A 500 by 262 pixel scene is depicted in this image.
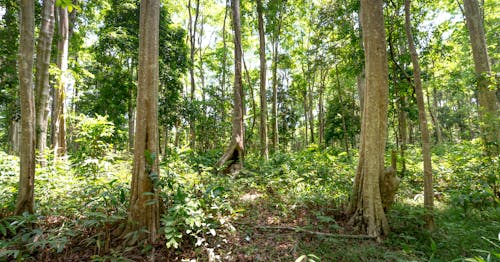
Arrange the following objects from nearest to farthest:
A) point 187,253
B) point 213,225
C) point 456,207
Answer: point 187,253 → point 213,225 → point 456,207

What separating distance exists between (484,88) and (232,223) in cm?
718

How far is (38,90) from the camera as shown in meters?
6.27

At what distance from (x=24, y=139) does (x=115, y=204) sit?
1.75m

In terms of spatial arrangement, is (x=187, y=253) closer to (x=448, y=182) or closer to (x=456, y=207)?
(x=456, y=207)

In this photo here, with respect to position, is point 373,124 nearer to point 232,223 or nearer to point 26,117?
point 232,223

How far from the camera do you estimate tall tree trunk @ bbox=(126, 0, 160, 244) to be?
375 cm

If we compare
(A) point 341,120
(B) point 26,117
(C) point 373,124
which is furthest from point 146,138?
(A) point 341,120

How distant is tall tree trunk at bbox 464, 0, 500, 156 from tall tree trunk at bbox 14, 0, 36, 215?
28.6 feet

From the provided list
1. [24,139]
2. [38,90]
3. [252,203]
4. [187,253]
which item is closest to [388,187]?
[252,203]

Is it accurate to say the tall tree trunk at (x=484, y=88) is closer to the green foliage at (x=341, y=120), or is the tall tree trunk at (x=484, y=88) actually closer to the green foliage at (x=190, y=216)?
the green foliage at (x=190, y=216)

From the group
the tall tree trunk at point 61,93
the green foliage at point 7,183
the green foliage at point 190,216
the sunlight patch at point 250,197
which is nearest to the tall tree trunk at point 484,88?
the sunlight patch at point 250,197

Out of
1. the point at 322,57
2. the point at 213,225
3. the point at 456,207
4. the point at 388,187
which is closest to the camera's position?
the point at 213,225

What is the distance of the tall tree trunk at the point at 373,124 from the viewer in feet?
14.1

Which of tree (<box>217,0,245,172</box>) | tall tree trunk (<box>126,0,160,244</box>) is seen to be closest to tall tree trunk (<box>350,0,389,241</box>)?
tall tree trunk (<box>126,0,160,244</box>)
